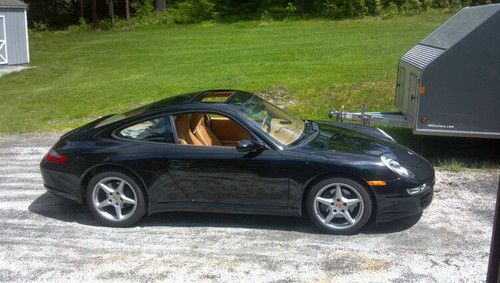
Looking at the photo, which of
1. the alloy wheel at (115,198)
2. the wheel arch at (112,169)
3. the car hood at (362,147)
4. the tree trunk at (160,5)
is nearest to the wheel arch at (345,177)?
the car hood at (362,147)

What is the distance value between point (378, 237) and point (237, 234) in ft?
4.53

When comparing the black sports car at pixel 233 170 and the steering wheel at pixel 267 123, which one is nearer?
the black sports car at pixel 233 170

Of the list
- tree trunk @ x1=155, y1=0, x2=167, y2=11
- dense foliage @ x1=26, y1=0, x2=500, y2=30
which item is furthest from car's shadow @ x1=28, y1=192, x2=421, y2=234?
tree trunk @ x1=155, y1=0, x2=167, y2=11

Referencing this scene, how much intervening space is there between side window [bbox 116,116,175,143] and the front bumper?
221 centimetres

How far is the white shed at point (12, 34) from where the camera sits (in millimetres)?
23469

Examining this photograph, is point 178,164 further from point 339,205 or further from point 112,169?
point 339,205

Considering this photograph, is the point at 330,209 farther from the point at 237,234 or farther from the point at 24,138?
the point at 24,138

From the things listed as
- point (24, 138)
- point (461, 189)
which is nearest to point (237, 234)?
point (461, 189)

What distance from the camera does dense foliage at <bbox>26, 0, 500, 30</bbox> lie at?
2880cm

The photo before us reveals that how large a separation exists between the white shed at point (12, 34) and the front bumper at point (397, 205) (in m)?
21.5

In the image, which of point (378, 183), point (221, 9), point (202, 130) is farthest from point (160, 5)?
point (378, 183)

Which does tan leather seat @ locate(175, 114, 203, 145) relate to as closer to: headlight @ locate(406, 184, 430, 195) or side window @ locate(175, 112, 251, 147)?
side window @ locate(175, 112, 251, 147)

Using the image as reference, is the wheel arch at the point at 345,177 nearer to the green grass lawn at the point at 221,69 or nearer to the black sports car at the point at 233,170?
the black sports car at the point at 233,170

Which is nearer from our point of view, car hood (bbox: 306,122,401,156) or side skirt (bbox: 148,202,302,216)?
side skirt (bbox: 148,202,302,216)
